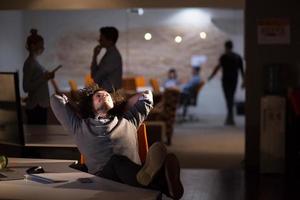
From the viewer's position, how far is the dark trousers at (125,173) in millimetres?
3598

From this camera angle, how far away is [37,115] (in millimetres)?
8031

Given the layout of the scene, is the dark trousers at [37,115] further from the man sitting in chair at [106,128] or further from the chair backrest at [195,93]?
the chair backrest at [195,93]

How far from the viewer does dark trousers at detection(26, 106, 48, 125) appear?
25.7 ft

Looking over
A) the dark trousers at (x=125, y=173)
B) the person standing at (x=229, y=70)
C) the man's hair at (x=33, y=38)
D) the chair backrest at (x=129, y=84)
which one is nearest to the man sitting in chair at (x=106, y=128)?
the dark trousers at (x=125, y=173)

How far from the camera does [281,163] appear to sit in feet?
26.8

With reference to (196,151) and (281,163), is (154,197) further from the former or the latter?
(196,151)

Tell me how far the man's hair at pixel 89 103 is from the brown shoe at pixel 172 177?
100 centimetres

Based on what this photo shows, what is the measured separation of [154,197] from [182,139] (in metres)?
8.30

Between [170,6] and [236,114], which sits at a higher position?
[170,6]

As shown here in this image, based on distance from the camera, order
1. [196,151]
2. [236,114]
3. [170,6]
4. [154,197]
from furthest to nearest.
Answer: [236,114], [196,151], [170,6], [154,197]

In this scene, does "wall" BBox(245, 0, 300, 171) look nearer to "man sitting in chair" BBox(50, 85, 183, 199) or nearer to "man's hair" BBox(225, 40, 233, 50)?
"man sitting in chair" BBox(50, 85, 183, 199)

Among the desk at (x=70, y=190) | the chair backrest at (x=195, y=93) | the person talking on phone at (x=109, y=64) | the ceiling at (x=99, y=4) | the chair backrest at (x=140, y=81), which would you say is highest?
the ceiling at (x=99, y=4)

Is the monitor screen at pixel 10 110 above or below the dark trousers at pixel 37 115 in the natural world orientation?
above

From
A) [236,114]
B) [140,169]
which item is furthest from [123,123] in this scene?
[236,114]
